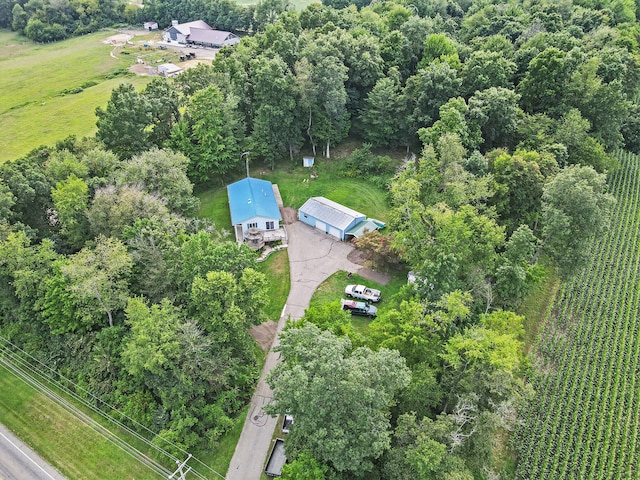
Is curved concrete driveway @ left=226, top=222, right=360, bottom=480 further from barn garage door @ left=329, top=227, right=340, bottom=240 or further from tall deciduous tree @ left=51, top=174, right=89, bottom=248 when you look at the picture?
tall deciduous tree @ left=51, top=174, right=89, bottom=248

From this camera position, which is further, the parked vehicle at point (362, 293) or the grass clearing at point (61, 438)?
the parked vehicle at point (362, 293)

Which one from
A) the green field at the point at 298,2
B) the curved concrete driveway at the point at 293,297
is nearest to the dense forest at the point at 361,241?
the curved concrete driveway at the point at 293,297

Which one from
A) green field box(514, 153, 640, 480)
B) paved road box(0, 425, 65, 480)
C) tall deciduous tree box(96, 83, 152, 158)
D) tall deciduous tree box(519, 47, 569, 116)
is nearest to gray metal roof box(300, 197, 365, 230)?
tall deciduous tree box(96, 83, 152, 158)

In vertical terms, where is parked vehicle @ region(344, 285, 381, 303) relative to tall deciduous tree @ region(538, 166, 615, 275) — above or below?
below

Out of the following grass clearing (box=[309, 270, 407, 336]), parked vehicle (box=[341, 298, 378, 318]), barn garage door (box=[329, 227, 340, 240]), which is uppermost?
barn garage door (box=[329, 227, 340, 240])

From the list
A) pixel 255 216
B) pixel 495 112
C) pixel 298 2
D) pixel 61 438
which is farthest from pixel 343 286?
pixel 298 2

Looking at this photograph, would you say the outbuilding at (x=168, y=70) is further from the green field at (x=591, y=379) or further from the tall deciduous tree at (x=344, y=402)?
the tall deciduous tree at (x=344, y=402)
